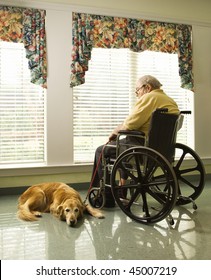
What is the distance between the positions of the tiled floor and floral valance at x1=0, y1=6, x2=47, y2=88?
5.52ft

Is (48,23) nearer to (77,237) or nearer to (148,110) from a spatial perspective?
(148,110)

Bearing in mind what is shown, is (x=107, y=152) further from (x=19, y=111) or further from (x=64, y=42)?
(x=64, y=42)

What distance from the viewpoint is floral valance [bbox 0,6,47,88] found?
124 inches

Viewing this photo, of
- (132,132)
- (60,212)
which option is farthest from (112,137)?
(60,212)

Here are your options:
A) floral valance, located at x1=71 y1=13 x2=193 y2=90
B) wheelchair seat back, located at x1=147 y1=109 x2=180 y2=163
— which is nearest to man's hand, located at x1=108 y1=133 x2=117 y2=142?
wheelchair seat back, located at x1=147 y1=109 x2=180 y2=163

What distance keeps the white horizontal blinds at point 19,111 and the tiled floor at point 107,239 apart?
1.04 metres

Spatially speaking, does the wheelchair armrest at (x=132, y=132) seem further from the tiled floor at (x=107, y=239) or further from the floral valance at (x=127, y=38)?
the floral valance at (x=127, y=38)

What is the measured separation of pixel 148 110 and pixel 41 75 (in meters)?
1.55

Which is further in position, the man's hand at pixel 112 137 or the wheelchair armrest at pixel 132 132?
the man's hand at pixel 112 137

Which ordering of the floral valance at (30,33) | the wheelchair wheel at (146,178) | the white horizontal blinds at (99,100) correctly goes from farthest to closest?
the white horizontal blinds at (99,100)
the floral valance at (30,33)
the wheelchair wheel at (146,178)

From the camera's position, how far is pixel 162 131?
6.94ft

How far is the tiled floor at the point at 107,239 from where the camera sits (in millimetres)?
1612

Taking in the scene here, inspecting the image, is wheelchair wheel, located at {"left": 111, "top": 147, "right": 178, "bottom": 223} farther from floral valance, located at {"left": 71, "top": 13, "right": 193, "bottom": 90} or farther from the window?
floral valance, located at {"left": 71, "top": 13, "right": 193, "bottom": 90}

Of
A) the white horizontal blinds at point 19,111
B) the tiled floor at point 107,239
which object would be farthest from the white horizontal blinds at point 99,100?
the tiled floor at point 107,239
